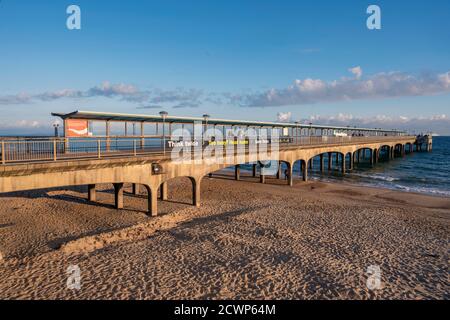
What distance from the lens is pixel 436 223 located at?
54.4 ft

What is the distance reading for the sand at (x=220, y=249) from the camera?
29.0 feet

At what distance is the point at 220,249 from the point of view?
38.8 ft

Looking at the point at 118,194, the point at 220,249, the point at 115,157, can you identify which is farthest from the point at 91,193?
the point at 220,249

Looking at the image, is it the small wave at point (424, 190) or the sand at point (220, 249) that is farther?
the small wave at point (424, 190)

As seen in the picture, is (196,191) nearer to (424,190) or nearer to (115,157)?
(115,157)

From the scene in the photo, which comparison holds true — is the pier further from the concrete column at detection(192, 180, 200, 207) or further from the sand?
the sand

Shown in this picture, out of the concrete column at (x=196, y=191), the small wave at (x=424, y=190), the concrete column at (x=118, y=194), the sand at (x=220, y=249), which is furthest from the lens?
the small wave at (x=424, y=190)

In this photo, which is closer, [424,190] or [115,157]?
Result: [115,157]

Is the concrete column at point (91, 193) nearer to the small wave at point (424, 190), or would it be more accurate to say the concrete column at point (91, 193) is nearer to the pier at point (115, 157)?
the pier at point (115, 157)

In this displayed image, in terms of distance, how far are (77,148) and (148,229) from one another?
6.03 m

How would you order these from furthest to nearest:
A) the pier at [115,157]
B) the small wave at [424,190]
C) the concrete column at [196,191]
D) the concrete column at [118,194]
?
the small wave at [424,190] < the concrete column at [196,191] < the concrete column at [118,194] < the pier at [115,157]

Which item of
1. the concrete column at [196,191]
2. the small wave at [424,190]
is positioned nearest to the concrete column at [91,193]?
the concrete column at [196,191]
